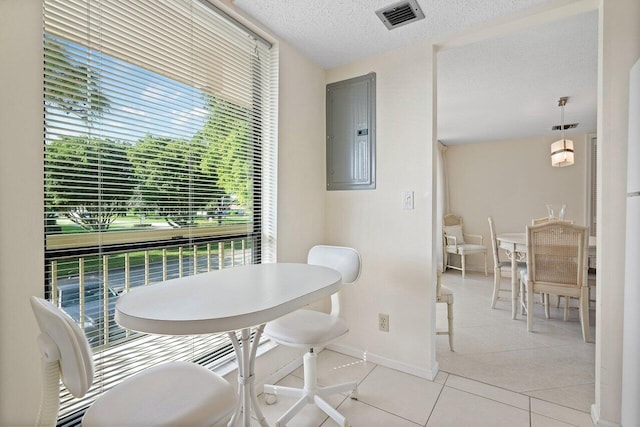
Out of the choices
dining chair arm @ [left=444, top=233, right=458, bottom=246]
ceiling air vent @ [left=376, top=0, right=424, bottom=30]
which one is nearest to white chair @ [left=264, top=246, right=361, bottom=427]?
ceiling air vent @ [left=376, top=0, right=424, bottom=30]

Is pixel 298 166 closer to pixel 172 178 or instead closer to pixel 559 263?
pixel 172 178

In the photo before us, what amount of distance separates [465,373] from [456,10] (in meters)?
2.34

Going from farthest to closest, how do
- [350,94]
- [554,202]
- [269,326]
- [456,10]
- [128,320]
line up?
1. [554,202]
2. [350,94]
3. [456,10]
4. [269,326]
5. [128,320]

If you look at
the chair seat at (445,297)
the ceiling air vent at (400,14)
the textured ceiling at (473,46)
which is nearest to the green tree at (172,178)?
the textured ceiling at (473,46)

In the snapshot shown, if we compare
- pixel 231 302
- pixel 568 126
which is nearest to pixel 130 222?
pixel 231 302

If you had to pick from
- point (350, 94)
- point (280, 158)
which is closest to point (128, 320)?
point (280, 158)

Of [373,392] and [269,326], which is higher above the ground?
[269,326]

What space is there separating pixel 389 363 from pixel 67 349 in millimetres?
1987

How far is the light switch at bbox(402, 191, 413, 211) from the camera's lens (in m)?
2.10

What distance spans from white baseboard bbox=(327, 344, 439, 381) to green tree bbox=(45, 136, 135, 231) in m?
1.86

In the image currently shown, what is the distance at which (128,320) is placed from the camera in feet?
2.82
